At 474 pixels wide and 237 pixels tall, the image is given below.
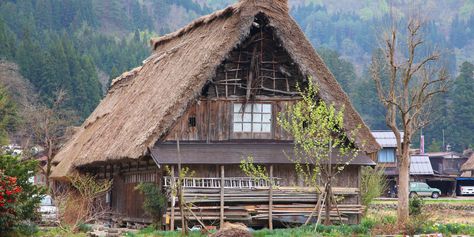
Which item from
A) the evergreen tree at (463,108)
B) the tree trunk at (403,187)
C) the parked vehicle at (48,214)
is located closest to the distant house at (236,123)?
the parked vehicle at (48,214)

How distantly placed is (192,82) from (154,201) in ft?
13.2

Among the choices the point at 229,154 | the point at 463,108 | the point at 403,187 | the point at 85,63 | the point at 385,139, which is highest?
the point at 85,63

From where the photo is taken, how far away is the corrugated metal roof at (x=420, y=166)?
7038 centimetres

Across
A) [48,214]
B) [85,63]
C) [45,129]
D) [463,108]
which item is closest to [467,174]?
[463,108]

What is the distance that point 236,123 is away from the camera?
29281mm

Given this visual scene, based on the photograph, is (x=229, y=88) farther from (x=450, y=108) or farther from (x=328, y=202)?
(x=450, y=108)

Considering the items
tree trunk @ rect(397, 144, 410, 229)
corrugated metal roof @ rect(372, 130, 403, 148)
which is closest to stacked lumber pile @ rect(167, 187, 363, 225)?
tree trunk @ rect(397, 144, 410, 229)

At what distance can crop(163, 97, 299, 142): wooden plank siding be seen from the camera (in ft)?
93.5

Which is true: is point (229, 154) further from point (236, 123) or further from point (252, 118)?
point (252, 118)

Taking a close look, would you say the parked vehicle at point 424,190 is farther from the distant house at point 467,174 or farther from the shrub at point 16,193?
the shrub at point 16,193

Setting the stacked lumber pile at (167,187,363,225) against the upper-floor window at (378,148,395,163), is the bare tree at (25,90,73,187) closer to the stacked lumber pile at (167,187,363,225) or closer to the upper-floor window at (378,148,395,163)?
the stacked lumber pile at (167,187,363,225)

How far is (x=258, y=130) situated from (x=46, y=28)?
123 metres

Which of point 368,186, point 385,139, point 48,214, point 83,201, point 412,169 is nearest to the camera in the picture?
point 48,214

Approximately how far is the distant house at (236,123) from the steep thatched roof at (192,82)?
0.04m
